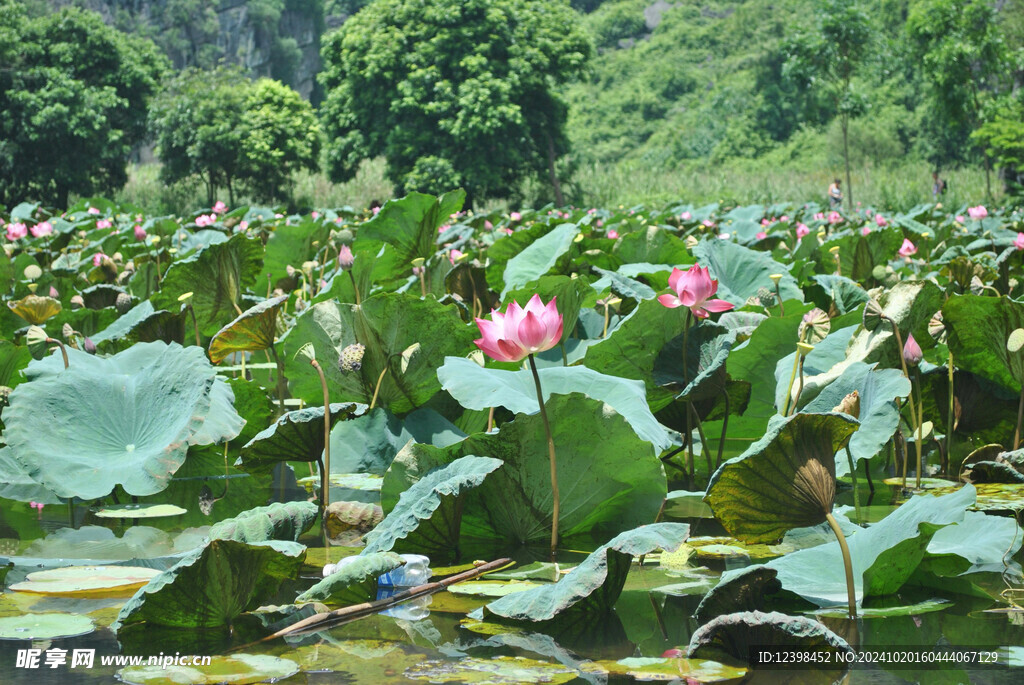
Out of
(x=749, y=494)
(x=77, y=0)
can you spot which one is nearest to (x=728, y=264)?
(x=749, y=494)

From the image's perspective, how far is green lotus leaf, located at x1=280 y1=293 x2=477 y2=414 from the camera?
1.79m

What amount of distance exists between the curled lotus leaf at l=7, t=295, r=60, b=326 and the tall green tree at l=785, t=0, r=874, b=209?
16.3m

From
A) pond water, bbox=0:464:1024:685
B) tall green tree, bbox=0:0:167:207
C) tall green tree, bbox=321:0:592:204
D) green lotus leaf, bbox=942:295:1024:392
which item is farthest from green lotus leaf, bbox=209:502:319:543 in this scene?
tall green tree, bbox=0:0:167:207

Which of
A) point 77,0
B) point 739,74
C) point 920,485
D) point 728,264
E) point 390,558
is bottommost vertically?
point 920,485

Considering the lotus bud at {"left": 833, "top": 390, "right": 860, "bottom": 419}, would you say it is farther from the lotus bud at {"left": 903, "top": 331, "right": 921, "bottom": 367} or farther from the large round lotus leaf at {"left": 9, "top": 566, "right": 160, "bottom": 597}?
the large round lotus leaf at {"left": 9, "top": 566, "right": 160, "bottom": 597}

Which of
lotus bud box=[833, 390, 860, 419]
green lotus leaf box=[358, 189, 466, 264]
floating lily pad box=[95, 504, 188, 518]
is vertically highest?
green lotus leaf box=[358, 189, 466, 264]

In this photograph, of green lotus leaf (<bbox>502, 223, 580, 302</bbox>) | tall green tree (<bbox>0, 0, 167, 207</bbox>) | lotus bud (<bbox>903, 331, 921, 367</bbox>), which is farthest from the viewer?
tall green tree (<bbox>0, 0, 167, 207</bbox>)

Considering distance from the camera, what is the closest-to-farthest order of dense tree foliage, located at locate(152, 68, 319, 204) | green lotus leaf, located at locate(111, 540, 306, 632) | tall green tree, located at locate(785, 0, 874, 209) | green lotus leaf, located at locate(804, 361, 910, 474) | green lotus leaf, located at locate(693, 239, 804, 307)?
green lotus leaf, located at locate(111, 540, 306, 632) → green lotus leaf, located at locate(804, 361, 910, 474) → green lotus leaf, located at locate(693, 239, 804, 307) → tall green tree, located at locate(785, 0, 874, 209) → dense tree foliage, located at locate(152, 68, 319, 204)

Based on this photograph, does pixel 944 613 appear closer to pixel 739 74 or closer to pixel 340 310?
pixel 340 310

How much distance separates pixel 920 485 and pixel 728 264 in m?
0.98

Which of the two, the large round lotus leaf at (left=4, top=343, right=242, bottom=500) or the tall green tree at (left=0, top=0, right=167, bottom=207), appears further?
the tall green tree at (left=0, top=0, right=167, bottom=207)

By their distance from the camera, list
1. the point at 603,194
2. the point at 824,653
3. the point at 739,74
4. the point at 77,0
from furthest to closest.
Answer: the point at 77,0, the point at 739,74, the point at 603,194, the point at 824,653

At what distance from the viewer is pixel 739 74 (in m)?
36.0

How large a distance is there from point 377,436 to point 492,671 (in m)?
0.95
